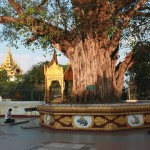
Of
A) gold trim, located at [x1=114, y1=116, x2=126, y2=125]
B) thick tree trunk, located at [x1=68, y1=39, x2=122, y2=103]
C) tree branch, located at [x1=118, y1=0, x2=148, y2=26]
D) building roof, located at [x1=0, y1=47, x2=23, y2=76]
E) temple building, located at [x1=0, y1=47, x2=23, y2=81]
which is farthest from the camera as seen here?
building roof, located at [x1=0, y1=47, x2=23, y2=76]

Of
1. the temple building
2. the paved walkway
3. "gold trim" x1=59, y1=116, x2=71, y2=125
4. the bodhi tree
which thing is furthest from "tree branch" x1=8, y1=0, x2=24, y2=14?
the temple building

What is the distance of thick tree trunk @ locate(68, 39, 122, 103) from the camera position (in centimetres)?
1548

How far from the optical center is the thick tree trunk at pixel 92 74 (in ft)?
50.8

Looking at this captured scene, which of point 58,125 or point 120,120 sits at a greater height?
point 120,120

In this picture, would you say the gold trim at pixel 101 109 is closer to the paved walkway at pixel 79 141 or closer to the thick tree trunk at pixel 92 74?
the paved walkway at pixel 79 141

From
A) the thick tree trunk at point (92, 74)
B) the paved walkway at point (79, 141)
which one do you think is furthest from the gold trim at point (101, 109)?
the thick tree trunk at point (92, 74)

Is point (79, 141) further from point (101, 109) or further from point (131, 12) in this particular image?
point (131, 12)

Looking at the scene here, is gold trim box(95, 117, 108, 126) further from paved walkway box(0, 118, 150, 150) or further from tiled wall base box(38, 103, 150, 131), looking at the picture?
paved walkway box(0, 118, 150, 150)

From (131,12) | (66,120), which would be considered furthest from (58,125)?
(131,12)

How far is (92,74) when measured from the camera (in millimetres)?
15570

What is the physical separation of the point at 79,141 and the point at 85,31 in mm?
5353

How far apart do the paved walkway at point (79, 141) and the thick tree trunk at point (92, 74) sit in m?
2.44

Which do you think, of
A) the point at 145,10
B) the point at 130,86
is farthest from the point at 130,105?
the point at 130,86

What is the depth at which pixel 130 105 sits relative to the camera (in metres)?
14.0
